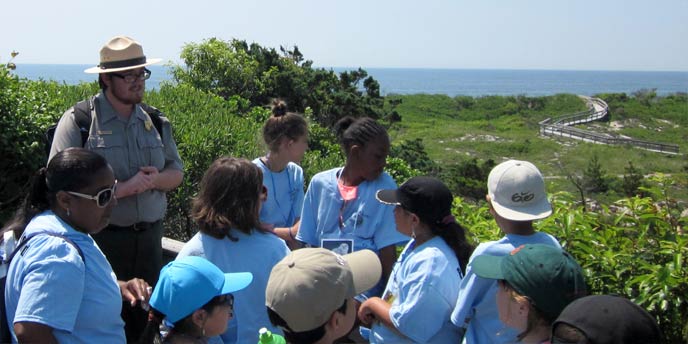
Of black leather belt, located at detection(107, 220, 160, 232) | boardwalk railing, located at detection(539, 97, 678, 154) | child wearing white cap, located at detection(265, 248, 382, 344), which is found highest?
child wearing white cap, located at detection(265, 248, 382, 344)

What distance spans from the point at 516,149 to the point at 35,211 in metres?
45.1

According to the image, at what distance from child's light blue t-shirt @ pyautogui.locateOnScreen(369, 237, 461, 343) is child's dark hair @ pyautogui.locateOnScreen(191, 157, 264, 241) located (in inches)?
32.8

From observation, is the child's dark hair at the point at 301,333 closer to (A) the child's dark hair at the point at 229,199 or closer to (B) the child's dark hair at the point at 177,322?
(B) the child's dark hair at the point at 177,322

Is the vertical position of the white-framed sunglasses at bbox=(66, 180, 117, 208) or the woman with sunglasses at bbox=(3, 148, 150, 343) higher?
the white-framed sunglasses at bbox=(66, 180, 117, 208)

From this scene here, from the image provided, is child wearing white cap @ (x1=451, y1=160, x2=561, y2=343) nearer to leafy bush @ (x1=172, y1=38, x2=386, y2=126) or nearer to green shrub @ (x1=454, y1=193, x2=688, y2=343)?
green shrub @ (x1=454, y1=193, x2=688, y2=343)

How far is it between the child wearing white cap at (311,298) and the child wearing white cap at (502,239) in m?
0.75

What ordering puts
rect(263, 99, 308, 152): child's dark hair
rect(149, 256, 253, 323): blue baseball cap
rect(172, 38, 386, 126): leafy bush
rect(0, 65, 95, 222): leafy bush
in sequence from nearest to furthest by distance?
1. rect(149, 256, 253, 323): blue baseball cap
2. rect(263, 99, 308, 152): child's dark hair
3. rect(0, 65, 95, 222): leafy bush
4. rect(172, 38, 386, 126): leafy bush

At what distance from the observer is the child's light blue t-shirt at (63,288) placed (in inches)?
109

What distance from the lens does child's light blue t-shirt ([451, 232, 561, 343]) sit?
3217 millimetres

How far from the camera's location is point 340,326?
261cm

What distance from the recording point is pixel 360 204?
423cm

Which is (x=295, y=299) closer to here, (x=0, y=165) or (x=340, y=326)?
(x=340, y=326)

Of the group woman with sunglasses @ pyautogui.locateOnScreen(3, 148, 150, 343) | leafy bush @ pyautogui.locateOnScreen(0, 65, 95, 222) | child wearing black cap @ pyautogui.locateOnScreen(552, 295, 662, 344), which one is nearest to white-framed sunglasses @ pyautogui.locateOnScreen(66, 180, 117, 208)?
woman with sunglasses @ pyautogui.locateOnScreen(3, 148, 150, 343)

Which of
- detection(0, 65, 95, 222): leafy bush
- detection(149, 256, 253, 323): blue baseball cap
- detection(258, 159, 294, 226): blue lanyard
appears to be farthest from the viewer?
detection(0, 65, 95, 222): leafy bush
